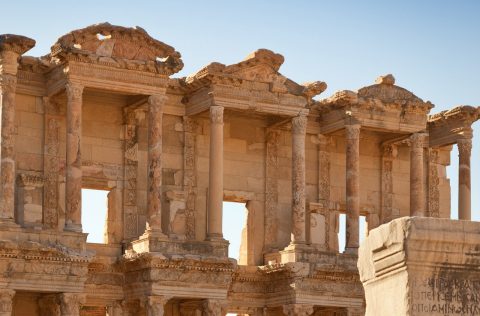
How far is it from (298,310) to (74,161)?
6.51 metres

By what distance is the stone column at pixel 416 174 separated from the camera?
102ft

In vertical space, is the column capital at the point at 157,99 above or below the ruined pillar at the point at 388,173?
above

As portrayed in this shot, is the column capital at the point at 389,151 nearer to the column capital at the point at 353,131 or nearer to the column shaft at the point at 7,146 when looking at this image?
the column capital at the point at 353,131

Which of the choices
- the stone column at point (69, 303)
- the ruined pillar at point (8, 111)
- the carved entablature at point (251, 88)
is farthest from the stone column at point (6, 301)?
the carved entablature at point (251, 88)

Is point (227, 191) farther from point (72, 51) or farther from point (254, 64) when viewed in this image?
point (72, 51)

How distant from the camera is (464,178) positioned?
3195 cm

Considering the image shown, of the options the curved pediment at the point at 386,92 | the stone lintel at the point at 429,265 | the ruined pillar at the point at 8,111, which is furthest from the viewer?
the curved pediment at the point at 386,92

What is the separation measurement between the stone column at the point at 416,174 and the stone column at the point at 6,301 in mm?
11282

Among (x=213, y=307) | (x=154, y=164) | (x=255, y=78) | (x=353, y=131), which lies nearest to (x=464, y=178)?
(x=353, y=131)

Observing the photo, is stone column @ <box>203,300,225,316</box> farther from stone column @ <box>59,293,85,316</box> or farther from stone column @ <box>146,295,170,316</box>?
stone column @ <box>59,293,85,316</box>

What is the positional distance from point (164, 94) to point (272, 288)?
5681mm

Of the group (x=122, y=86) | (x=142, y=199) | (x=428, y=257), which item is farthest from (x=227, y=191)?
(x=428, y=257)

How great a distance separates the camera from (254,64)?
2912 centimetres

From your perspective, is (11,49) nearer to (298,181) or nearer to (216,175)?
(216,175)
